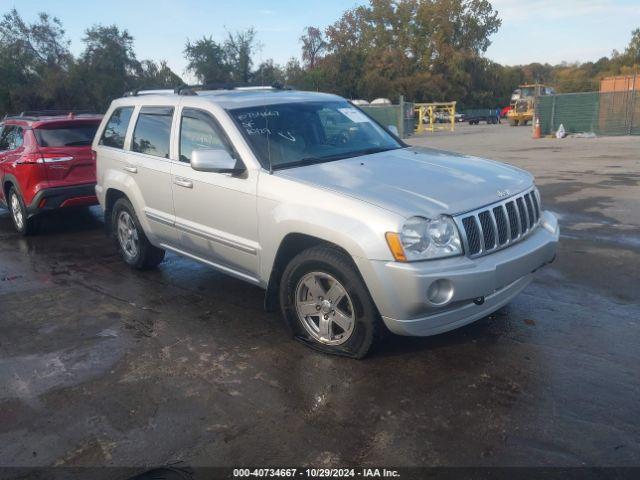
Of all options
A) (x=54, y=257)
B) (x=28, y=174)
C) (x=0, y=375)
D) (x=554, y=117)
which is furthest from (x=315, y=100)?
(x=554, y=117)

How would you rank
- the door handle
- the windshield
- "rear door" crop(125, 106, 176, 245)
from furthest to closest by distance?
"rear door" crop(125, 106, 176, 245), the door handle, the windshield

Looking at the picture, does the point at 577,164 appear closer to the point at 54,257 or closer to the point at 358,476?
the point at 54,257

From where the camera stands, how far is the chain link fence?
23.9 metres

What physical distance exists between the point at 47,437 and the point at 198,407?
0.85m

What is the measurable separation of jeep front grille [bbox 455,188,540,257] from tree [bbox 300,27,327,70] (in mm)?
71156

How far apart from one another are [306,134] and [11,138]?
612 cm

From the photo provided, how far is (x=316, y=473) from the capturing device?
2.84 m

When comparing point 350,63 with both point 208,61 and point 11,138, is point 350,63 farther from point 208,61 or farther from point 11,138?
point 11,138

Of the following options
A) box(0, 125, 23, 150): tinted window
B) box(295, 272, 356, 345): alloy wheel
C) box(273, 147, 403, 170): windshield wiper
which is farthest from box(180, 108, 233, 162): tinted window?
box(0, 125, 23, 150): tinted window

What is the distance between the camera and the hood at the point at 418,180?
369 centimetres

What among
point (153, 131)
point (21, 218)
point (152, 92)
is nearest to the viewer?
point (153, 131)

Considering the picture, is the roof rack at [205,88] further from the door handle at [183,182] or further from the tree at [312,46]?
the tree at [312,46]

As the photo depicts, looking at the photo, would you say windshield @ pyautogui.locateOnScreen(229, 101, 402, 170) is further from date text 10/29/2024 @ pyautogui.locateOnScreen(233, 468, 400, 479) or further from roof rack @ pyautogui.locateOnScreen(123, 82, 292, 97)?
date text 10/29/2024 @ pyautogui.locateOnScreen(233, 468, 400, 479)

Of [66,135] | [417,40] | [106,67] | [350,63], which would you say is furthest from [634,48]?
[66,135]
